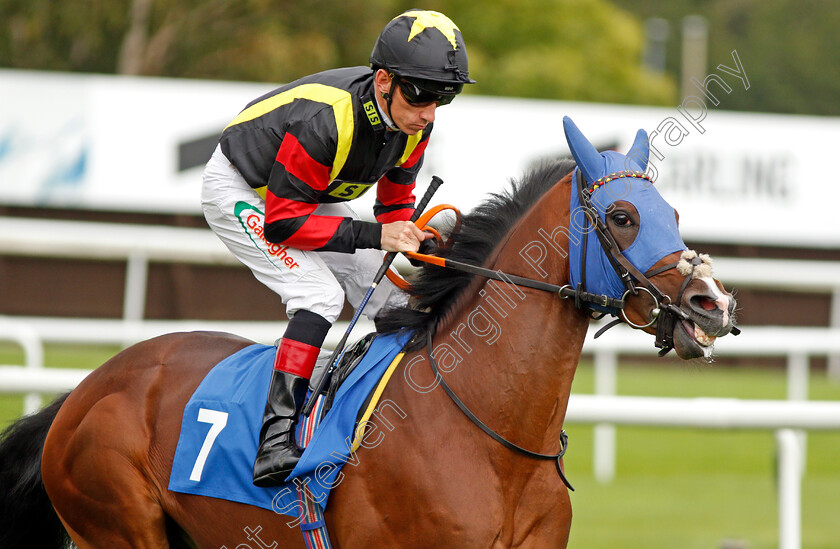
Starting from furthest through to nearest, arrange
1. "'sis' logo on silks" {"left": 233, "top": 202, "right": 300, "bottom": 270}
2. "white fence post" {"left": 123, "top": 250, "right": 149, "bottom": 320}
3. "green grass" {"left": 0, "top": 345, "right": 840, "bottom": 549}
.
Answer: "white fence post" {"left": 123, "top": 250, "right": 149, "bottom": 320} < "green grass" {"left": 0, "top": 345, "right": 840, "bottom": 549} < "'sis' logo on silks" {"left": 233, "top": 202, "right": 300, "bottom": 270}

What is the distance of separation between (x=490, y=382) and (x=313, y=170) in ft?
2.80

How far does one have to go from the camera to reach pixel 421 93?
312 centimetres

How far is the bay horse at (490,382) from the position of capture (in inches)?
111

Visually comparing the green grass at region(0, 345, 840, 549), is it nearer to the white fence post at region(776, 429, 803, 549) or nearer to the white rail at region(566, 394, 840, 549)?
the white rail at region(566, 394, 840, 549)

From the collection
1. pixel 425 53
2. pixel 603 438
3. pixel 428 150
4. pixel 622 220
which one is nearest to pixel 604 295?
pixel 622 220

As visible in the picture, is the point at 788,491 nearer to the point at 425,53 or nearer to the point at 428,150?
the point at 425,53

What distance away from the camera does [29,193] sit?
35.6 ft

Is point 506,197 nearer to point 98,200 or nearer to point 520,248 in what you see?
point 520,248

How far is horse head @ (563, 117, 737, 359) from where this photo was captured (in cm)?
269

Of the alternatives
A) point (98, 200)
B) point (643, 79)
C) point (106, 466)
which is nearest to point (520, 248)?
point (106, 466)

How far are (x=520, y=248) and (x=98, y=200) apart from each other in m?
8.76

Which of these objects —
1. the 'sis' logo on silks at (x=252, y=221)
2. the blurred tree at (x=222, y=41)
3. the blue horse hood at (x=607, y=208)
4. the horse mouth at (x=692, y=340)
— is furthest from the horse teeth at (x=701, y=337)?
the blurred tree at (x=222, y=41)

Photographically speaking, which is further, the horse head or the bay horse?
the bay horse

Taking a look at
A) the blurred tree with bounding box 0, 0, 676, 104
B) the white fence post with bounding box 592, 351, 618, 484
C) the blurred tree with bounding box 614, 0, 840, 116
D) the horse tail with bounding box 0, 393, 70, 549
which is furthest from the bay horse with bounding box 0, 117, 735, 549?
the blurred tree with bounding box 614, 0, 840, 116
